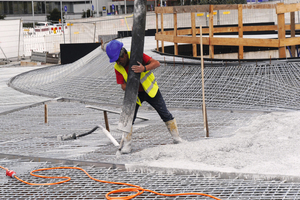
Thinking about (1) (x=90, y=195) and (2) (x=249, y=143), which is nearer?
(1) (x=90, y=195)

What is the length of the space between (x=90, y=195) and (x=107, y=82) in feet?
21.7

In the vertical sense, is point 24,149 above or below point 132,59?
below

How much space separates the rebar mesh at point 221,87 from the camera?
7540mm

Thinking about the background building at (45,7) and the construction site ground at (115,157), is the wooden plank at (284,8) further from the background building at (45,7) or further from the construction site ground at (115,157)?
the background building at (45,7)

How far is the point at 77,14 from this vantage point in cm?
6919

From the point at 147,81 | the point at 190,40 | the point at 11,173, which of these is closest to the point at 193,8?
the point at 190,40

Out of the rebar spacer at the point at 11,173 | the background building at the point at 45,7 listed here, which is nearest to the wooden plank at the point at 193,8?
the rebar spacer at the point at 11,173

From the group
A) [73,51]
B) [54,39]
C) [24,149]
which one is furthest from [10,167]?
[54,39]

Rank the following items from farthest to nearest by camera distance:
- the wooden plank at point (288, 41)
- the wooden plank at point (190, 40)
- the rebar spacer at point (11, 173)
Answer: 1. the wooden plank at point (190, 40)
2. the wooden plank at point (288, 41)
3. the rebar spacer at point (11, 173)

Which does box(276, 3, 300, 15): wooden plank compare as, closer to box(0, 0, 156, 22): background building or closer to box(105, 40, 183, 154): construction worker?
box(105, 40, 183, 154): construction worker

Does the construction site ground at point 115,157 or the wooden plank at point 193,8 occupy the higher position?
the wooden plank at point 193,8

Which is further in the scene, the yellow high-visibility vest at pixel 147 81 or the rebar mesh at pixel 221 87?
the rebar mesh at pixel 221 87

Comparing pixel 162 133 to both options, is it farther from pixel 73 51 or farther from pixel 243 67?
pixel 73 51

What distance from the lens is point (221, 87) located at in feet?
26.8
